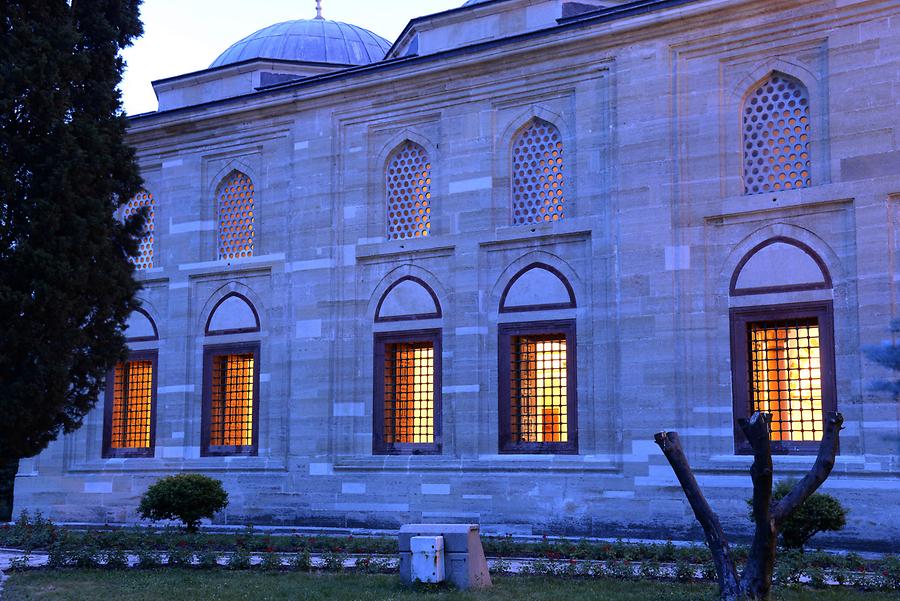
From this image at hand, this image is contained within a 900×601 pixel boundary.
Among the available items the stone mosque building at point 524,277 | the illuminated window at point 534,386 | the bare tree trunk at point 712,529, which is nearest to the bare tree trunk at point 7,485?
the stone mosque building at point 524,277

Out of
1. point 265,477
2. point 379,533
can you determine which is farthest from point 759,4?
point 265,477

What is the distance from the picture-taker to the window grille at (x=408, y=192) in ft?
65.7

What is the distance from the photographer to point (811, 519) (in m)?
13.7

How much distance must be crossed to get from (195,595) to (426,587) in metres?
2.41

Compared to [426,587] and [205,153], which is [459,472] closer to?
[426,587]

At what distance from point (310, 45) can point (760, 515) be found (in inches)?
798

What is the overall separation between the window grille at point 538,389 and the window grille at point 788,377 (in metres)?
3.17

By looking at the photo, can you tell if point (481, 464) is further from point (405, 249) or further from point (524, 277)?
point (405, 249)

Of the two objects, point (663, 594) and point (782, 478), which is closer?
point (663, 594)

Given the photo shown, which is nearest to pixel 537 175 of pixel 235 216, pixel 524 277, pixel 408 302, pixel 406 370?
pixel 524 277

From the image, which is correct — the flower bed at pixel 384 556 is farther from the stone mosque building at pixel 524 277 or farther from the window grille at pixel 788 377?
the window grille at pixel 788 377

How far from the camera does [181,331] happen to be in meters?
22.0

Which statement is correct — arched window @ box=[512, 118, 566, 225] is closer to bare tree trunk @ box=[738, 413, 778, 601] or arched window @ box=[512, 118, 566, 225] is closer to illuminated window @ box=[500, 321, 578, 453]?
illuminated window @ box=[500, 321, 578, 453]

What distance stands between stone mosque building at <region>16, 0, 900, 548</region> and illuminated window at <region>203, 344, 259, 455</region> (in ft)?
0.19
